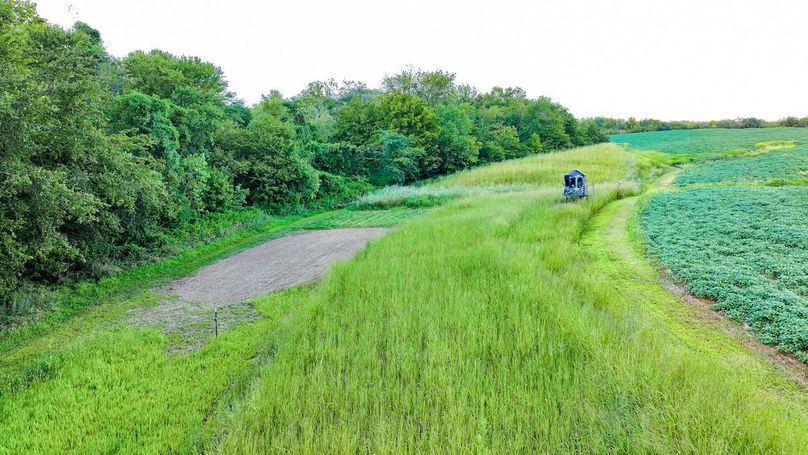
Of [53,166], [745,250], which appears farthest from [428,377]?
[53,166]

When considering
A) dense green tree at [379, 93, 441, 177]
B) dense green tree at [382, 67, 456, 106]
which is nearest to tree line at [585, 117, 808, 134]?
dense green tree at [382, 67, 456, 106]

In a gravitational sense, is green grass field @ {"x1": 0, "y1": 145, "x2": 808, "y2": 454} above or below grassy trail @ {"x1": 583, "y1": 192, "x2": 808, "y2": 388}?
above

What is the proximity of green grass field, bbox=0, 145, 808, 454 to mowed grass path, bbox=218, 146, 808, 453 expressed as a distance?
0.02 metres

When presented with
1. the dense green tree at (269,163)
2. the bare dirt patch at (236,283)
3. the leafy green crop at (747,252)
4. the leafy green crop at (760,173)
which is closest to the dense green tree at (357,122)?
the dense green tree at (269,163)

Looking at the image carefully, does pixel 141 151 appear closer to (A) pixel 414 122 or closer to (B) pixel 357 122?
(B) pixel 357 122

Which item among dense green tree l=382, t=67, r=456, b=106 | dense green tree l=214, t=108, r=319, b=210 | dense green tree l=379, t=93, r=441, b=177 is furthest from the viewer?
dense green tree l=382, t=67, r=456, b=106

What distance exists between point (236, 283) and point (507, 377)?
739 cm

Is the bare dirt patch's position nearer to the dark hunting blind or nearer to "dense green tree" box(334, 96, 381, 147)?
the dark hunting blind

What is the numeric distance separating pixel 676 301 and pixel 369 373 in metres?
5.12

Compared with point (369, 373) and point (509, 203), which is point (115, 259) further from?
point (509, 203)

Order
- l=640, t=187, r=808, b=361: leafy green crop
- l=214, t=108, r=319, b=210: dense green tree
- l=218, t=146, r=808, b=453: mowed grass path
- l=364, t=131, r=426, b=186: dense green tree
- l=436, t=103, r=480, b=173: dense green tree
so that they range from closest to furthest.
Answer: l=218, t=146, r=808, b=453: mowed grass path → l=640, t=187, r=808, b=361: leafy green crop → l=214, t=108, r=319, b=210: dense green tree → l=364, t=131, r=426, b=186: dense green tree → l=436, t=103, r=480, b=173: dense green tree

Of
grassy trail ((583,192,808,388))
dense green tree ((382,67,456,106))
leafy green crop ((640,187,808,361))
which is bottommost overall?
grassy trail ((583,192,808,388))

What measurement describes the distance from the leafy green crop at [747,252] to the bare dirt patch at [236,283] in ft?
25.0

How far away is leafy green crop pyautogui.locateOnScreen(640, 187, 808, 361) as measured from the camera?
4898 millimetres
